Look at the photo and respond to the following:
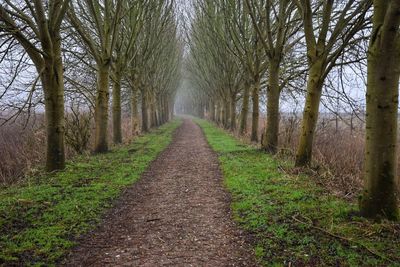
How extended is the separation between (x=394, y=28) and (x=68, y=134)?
10.4 metres

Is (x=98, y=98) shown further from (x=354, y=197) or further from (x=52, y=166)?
(x=354, y=197)

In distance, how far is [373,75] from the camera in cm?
473

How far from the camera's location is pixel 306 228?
4.89m

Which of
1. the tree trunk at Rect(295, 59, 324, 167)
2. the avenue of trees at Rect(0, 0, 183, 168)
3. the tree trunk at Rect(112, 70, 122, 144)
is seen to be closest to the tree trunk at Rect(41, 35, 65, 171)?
the avenue of trees at Rect(0, 0, 183, 168)

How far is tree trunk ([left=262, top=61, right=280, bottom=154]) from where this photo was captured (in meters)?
11.7

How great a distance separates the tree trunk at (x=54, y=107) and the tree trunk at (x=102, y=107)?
358 centimetres

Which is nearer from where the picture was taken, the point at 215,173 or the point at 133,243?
the point at 133,243

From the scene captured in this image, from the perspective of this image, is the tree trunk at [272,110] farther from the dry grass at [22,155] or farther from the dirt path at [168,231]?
the dry grass at [22,155]

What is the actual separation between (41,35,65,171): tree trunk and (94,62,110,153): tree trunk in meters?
3.58

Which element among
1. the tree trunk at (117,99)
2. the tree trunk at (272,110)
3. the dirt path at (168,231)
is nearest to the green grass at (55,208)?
the dirt path at (168,231)

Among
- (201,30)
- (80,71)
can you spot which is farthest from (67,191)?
(201,30)

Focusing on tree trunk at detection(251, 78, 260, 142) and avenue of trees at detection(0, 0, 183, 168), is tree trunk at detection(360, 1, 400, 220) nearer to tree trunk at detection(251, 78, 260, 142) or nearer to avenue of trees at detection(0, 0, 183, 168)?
avenue of trees at detection(0, 0, 183, 168)

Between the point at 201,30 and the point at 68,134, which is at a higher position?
the point at 201,30

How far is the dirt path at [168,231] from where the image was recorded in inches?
169
